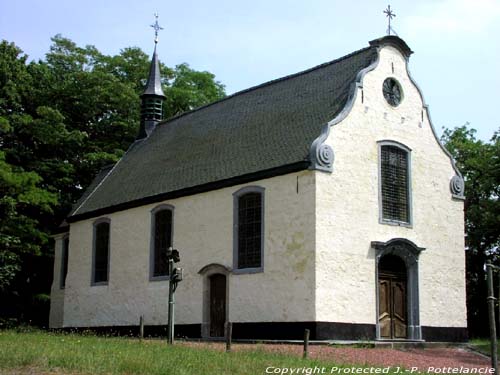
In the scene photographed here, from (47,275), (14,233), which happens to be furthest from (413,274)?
(47,275)

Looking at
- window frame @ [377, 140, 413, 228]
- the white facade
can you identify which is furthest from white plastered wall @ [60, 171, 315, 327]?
window frame @ [377, 140, 413, 228]

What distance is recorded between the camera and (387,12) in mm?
23781

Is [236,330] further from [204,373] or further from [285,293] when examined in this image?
[204,373]

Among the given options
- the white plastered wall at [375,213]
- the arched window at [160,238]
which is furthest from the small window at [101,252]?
the white plastered wall at [375,213]

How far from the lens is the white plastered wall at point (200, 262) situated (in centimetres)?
2002

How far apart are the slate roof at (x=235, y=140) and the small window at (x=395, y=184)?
6.99 feet

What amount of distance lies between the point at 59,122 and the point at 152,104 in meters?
4.88

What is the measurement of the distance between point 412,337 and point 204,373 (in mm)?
11411

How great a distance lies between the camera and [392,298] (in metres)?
21.6

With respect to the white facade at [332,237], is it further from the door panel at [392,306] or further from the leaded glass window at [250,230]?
the door panel at [392,306]

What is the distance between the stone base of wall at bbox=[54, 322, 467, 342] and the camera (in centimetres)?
1945

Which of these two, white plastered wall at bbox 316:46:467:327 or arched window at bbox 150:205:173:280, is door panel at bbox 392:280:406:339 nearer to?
white plastered wall at bbox 316:46:467:327

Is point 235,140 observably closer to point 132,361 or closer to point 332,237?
point 332,237

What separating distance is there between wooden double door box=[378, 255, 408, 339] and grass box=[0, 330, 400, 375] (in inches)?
287
